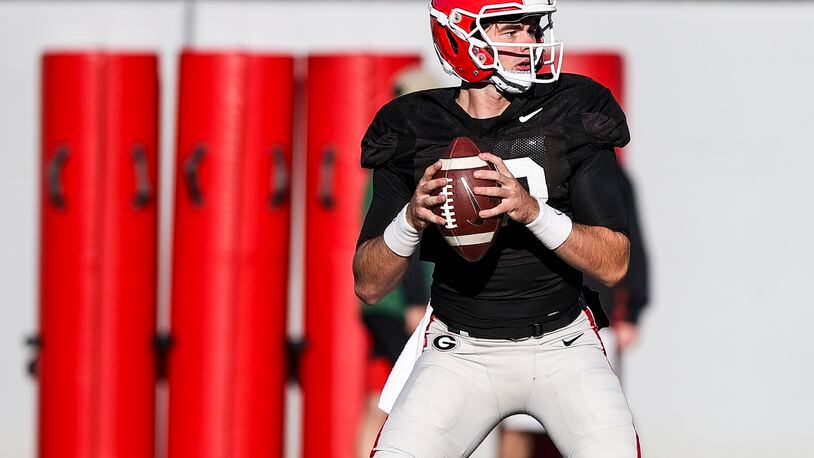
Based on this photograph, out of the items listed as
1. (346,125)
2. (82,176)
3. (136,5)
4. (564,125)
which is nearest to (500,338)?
(564,125)

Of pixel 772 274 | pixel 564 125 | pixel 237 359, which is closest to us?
pixel 564 125

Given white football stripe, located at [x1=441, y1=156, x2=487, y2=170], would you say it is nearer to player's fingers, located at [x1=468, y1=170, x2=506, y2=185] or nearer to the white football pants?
player's fingers, located at [x1=468, y1=170, x2=506, y2=185]

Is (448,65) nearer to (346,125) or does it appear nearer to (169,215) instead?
(346,125)

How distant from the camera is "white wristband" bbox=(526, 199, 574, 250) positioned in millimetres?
3021

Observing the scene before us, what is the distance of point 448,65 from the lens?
11.5ft

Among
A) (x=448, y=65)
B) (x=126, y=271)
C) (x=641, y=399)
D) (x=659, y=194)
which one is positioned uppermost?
(x=448, y=65)

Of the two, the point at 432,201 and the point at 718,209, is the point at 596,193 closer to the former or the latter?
the point at 432,201

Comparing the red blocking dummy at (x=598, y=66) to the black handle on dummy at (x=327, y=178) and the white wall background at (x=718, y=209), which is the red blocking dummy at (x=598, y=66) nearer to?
the white wall background at (x=718, y=209)

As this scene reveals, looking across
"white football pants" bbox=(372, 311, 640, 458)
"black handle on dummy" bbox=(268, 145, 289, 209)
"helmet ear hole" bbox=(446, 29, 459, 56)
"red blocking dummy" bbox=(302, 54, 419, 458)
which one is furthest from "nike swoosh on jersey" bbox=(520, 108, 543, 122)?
"black handle on dummy" bbox=(268, 145, 289, 209)

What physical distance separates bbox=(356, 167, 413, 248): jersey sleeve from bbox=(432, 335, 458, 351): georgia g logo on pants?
31cm

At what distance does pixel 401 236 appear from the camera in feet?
10.5

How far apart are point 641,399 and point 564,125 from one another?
3.02m

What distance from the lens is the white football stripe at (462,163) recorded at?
3.02 meters

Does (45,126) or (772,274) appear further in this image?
(772,274)
